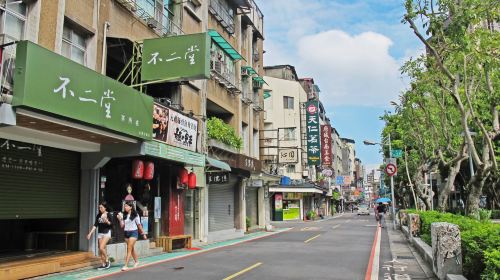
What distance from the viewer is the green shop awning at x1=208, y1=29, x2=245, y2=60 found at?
876 inches

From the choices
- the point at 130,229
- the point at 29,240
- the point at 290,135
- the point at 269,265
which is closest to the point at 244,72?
the point at 269,265

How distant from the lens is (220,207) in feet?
80.2

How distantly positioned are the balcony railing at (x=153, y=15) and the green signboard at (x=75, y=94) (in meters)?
3.88

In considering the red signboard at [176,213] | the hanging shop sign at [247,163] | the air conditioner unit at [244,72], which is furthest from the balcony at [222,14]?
the red signboard at [176,213]

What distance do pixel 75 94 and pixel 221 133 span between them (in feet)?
41.0

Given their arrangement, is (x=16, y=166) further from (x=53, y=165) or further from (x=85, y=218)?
(x=85, y=218)

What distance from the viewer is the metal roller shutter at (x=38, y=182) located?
11.1 metres

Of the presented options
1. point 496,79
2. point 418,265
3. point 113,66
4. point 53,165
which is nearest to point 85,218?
point 53,165

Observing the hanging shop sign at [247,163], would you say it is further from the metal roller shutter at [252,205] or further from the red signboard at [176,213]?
the red signboard at [176,213]

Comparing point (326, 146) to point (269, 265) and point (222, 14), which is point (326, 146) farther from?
point (269, 265)

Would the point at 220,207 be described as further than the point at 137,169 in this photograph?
Yes

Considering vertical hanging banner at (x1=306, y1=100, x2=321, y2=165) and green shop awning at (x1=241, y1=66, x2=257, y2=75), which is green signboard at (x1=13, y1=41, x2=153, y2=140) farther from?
vertical hanging banner at (x1=306, y1=100, x2=321, y2=165)

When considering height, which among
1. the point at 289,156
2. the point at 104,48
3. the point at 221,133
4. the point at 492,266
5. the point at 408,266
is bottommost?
the point at 408,266

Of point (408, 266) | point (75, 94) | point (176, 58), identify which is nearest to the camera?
point (75, 94)
